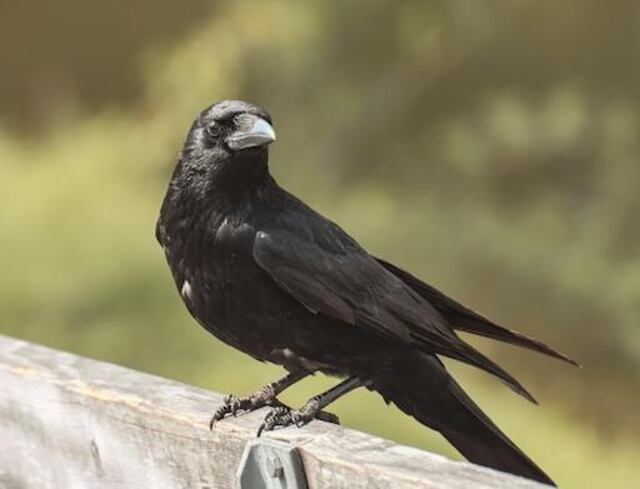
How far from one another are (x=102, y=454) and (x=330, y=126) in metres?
3.25

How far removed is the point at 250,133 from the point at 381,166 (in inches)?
111

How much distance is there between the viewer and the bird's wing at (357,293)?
1.80 meters

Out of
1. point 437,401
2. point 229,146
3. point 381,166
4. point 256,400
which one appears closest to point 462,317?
point 437,401

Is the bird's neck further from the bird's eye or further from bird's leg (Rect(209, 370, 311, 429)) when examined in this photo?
bird's leg (Rect(209, 370, 311, 429))

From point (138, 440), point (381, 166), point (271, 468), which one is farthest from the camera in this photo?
point (381, 166)

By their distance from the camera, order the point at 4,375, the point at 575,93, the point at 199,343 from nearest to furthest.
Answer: the point at 4,375 → the point at 575,93 → the point at 199,343

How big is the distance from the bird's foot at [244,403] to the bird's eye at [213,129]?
1.26ft

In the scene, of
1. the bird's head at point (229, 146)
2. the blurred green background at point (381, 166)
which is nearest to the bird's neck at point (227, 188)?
the bird's head at point (229, 146)

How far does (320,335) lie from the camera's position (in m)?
1.85

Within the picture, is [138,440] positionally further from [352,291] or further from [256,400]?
[352,291]

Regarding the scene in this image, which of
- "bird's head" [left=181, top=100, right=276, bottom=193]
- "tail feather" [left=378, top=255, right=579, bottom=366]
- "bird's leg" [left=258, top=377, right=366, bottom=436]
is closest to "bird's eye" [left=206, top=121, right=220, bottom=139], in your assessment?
"bird's head" [left=181, top=100, right=276, bottom=193]

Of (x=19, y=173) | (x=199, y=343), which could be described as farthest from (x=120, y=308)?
(x=19, y=173)

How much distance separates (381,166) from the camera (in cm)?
466

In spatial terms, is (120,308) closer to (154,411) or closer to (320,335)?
(320,335)
